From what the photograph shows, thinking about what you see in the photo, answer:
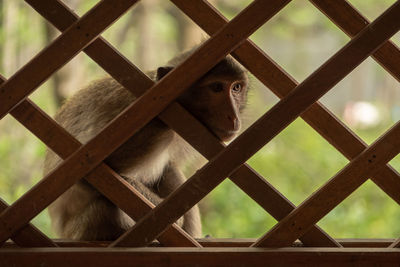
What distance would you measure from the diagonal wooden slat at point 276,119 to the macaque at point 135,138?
0.58m

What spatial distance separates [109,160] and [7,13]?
5.95 meters

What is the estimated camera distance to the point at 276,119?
250 centimetres

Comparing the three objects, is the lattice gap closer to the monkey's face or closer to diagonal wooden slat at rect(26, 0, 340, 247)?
the monkey's face

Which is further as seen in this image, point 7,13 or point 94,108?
point 7,13

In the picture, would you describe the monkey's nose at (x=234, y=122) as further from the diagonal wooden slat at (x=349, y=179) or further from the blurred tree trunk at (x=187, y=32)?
the blurred tree trunk at (x=187, y=32)

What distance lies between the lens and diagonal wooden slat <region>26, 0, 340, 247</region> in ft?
8.20

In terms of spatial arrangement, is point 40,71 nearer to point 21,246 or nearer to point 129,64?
point 129,64

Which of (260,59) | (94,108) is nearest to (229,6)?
(94,108)

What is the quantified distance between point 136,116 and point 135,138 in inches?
27.0

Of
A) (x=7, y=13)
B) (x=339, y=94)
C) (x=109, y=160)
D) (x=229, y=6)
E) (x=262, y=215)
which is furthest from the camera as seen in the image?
(x=339, y=94)

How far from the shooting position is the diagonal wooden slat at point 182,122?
2.50 meters

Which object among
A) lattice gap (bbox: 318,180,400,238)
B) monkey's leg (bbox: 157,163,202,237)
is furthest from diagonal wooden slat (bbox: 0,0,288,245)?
lattice gap (bbox: 318,180,400,238)

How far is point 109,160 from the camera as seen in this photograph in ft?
10.1

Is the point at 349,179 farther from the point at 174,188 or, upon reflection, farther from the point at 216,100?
the point at 174,188
